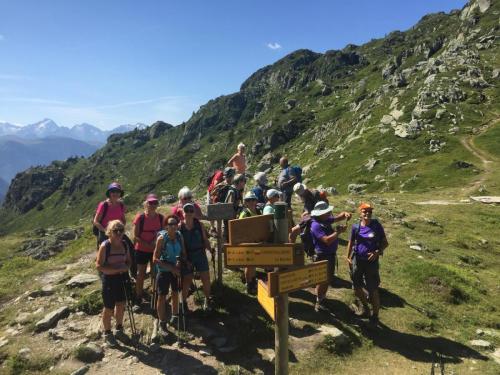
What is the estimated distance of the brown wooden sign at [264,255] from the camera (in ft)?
20.2

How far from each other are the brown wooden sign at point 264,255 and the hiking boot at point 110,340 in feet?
16.9

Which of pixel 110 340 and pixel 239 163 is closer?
pixel 110 340

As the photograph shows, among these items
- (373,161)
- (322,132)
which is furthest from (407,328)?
(322,132)

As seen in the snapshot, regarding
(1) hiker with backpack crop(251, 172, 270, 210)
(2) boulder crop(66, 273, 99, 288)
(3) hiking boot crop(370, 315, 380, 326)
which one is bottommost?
(3) hiking boot crop(370, 315, 380, 326)

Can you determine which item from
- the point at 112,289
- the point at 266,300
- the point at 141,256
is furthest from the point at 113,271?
the point at 266,300

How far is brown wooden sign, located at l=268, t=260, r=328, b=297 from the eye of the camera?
19.8 feet

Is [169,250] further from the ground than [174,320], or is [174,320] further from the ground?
[169,250]

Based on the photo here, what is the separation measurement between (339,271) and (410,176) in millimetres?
43569

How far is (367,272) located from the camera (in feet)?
34.6

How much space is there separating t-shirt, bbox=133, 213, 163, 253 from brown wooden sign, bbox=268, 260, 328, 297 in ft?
18.9

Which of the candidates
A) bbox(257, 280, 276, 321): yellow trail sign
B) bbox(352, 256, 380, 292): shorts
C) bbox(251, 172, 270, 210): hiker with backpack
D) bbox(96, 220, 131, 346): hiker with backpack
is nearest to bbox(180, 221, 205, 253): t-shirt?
bbox(96, 220, 131, 346): hiker with backpack

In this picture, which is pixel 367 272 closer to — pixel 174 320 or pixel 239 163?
pixel 174 320

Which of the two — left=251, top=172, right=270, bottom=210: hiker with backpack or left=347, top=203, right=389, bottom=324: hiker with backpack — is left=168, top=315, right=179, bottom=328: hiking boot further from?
left=347, top=203, right=389, bottom=324: hiker with backpack

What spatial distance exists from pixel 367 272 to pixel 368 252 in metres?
0.56
